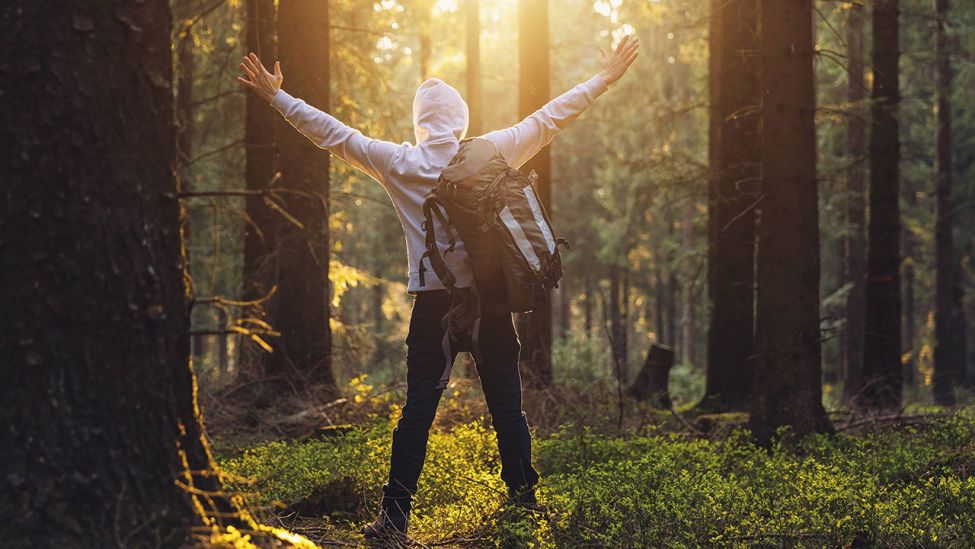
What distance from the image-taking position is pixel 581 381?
13359 millimetres

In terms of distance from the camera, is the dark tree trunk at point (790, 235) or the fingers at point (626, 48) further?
the dark tree trunk at point (790, 235)

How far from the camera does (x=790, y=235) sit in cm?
782

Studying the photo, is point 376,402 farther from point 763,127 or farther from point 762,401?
point 763,127

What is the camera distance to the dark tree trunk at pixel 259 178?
9.20 meters

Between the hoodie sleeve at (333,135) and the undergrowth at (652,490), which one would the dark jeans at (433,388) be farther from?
the hoodie sleeve at (333,135)

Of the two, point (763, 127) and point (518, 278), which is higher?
point (763, 127)

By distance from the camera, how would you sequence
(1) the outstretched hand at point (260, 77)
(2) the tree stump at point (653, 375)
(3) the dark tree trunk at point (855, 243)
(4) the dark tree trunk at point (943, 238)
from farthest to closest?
(4) the dark tree trunk at point (943, 238) < (3) the dark tree trunk at point (855, 243) < (2) the tree stump at point (653, 375) < (1) the outstretched hand at point (260, 77)

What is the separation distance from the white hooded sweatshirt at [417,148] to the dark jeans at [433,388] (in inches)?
8.0

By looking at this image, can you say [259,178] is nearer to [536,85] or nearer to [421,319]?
[536,85]

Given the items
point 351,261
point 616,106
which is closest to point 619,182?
point 616,106

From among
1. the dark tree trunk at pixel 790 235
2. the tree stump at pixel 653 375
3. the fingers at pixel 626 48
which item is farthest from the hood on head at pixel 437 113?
the tree stump at pixel 653 375

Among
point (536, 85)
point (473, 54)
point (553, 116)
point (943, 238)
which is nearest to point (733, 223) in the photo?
point (536, 85)

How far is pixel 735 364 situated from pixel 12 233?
983cm

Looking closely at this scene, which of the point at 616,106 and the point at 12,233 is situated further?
the point at 616,106
